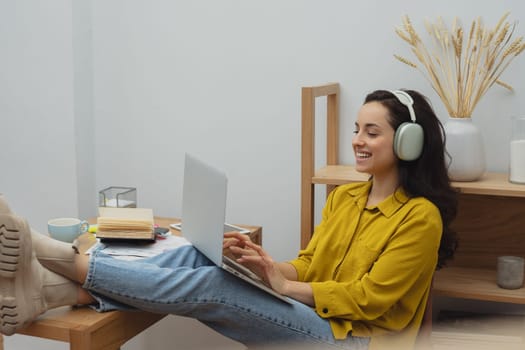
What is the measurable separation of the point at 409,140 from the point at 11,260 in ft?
2.98

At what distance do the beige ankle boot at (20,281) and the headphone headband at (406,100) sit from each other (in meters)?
0.88

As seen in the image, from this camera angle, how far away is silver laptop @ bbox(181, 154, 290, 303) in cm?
156

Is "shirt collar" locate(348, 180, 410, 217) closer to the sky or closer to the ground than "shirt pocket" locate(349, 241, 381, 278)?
closer to the sky

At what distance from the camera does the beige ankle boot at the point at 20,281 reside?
57.2 inches

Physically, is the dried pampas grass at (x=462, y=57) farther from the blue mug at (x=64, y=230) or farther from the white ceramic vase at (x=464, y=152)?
the blue mug at (x=64, y=230)

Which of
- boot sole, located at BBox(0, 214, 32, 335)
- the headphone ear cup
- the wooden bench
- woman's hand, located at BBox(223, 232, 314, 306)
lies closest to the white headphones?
the headphone ear cup

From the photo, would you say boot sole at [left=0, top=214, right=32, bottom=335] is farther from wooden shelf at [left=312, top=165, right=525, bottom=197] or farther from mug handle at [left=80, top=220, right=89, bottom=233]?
wooden shelf at [left=312, top=165, right=525, bottom=197]

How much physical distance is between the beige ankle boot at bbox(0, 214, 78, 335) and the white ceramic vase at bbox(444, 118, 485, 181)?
101 centimetres

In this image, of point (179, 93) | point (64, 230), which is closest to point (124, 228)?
point (64, 230)

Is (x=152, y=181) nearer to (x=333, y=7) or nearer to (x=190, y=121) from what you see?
(x=190, y=121)

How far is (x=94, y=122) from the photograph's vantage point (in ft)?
8.41

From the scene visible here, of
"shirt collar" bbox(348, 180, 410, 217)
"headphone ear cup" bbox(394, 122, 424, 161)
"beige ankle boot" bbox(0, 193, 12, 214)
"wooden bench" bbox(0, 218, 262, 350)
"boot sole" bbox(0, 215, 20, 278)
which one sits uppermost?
"headphone ear cup" bbox(394, 122, 424, 161)

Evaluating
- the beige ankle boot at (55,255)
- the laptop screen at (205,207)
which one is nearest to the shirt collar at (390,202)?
the laptop screen at (205,207)

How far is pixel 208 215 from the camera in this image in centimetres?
163
